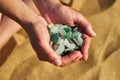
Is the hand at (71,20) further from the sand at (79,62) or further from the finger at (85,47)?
the sand at (79,62)

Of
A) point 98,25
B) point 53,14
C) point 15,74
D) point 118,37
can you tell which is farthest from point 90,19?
point 15,74

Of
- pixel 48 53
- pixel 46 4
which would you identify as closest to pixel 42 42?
pixel 48 53

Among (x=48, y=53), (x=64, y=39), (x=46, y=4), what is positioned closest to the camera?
(x=48, y=53)

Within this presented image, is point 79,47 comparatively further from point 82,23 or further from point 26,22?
point 26,22

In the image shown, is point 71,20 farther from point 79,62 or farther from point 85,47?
point 79,62

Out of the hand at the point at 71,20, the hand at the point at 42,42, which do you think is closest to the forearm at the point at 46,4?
the hand at the point at 71,20

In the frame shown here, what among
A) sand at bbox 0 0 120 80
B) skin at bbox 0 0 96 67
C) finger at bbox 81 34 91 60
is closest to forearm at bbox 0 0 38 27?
skin at bbox 0 0 96 67
